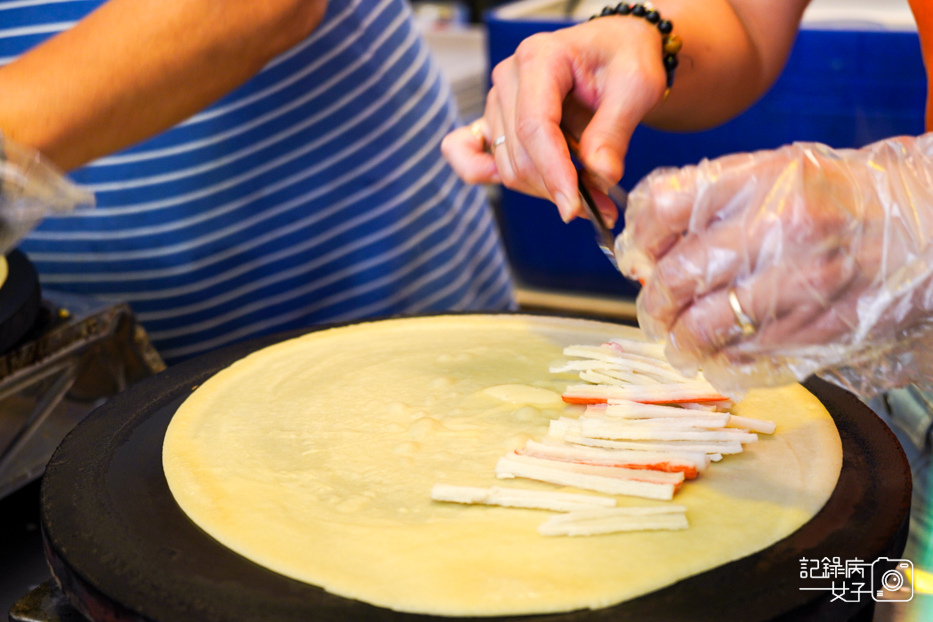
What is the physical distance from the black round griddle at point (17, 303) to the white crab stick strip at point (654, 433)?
29.1 inches

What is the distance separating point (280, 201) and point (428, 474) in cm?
85

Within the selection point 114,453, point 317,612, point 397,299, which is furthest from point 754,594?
point 397,299

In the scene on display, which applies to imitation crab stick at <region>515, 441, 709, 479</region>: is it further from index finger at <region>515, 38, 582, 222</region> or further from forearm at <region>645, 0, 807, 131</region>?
forearm at <region>645, 0, 807, 131</region>

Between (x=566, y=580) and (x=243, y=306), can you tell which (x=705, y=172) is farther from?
(x=243, y=306)

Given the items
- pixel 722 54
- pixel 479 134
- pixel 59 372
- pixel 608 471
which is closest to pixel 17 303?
pixel 59 372

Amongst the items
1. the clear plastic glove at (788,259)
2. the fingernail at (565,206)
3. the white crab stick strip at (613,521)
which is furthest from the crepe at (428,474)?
the fingernail at (565,206)

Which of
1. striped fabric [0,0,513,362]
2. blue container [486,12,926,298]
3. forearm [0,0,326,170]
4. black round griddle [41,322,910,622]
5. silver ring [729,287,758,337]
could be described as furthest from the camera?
blue container [486,12,926,298]

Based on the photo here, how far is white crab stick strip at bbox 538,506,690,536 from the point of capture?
758 mm

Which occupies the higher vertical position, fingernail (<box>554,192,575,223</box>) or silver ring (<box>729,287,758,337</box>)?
fingernail (<box>554,192,575,223</box>)

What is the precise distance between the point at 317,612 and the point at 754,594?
36 cm

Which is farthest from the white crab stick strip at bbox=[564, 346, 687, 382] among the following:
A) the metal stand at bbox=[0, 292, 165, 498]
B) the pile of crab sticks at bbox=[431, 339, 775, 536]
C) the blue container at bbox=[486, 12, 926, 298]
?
the blue container at bbox=[486, 12, 926, 298]

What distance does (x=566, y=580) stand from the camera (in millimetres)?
687

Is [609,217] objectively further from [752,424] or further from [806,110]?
[806,110]

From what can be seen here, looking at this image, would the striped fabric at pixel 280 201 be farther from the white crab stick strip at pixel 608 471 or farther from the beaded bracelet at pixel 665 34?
the white crab stick strip at pixel 608 471
